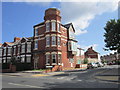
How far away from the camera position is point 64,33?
3156cm

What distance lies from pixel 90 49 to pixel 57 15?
5459 centimetres

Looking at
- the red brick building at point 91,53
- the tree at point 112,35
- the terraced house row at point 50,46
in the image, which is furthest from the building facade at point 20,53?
the red brick building at point 91,53

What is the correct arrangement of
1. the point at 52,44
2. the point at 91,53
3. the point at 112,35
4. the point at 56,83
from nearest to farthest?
the point at 56,83 → the point at 112,35 → the point at 52,44 → the point at 91,53

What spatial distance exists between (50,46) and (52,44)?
66 cm

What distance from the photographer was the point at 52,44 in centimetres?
2819

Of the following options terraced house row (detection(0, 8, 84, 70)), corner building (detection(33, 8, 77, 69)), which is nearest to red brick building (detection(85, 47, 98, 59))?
terraced house row (detection(0, 8, 84, 70))

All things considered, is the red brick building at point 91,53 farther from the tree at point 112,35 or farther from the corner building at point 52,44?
the tree at point 112,35

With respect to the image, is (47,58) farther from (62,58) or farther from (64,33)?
(64,33)

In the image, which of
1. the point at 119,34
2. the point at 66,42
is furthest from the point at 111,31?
the point at 66,42

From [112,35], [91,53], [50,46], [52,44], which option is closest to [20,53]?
[50,46]

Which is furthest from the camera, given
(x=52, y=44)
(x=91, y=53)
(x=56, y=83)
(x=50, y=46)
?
(x=91, y=53)

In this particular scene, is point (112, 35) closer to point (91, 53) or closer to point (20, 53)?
point (20, 53)

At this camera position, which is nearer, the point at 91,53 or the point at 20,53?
the point at 20,53

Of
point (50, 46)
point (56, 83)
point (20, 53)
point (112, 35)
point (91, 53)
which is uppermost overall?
A: point (112, 35)
